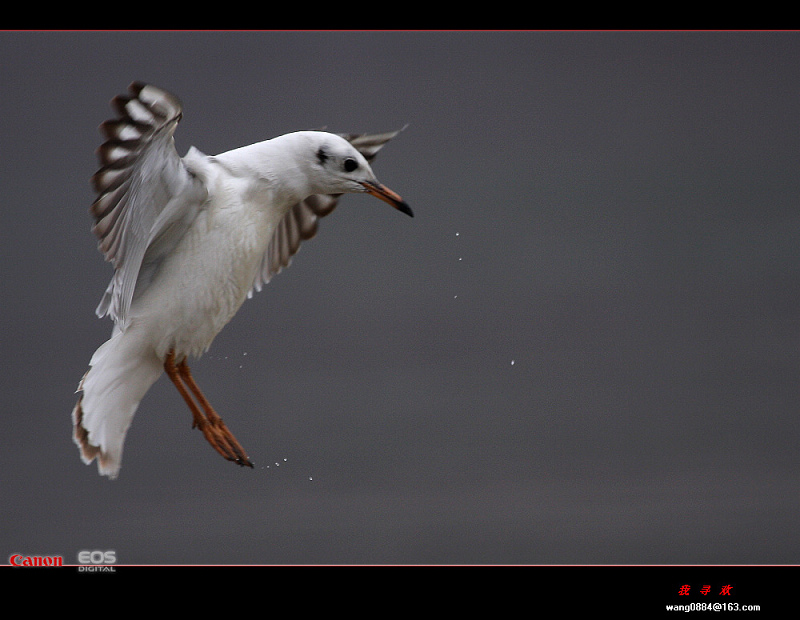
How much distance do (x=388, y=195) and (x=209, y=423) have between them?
1.07 metres

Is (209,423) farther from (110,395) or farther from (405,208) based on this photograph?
(405,208)

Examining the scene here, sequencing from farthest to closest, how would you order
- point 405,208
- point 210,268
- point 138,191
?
point 405,208
point 210,268
point 138,191

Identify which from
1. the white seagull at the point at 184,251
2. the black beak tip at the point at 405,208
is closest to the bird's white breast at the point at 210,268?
the white seagull at the point at 184,251

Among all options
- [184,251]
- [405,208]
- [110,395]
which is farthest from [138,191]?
[405,208]

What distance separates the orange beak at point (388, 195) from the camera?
3697 mm

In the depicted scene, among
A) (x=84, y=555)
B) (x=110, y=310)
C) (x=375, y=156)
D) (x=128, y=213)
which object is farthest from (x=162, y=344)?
(x=375, y=156)

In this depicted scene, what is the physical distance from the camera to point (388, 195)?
3709 mm

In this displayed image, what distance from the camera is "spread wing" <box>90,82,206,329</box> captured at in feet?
10.4

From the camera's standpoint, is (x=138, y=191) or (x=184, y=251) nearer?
(x=138, y=191)

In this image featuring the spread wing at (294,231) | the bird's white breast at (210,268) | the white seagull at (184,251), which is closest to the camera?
the white seagull at (184,251)

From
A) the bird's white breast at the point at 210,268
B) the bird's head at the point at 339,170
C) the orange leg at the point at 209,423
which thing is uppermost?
the bird's head at the point at 339,170

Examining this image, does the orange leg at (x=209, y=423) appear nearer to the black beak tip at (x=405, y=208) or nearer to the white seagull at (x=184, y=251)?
the white seagull at (x=184, y=251)

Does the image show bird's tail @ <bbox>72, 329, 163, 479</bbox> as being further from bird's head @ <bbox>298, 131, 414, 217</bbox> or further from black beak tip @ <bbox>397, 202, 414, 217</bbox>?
black beak tip @ <bbox>397, 202, 414, 217</bbox>
